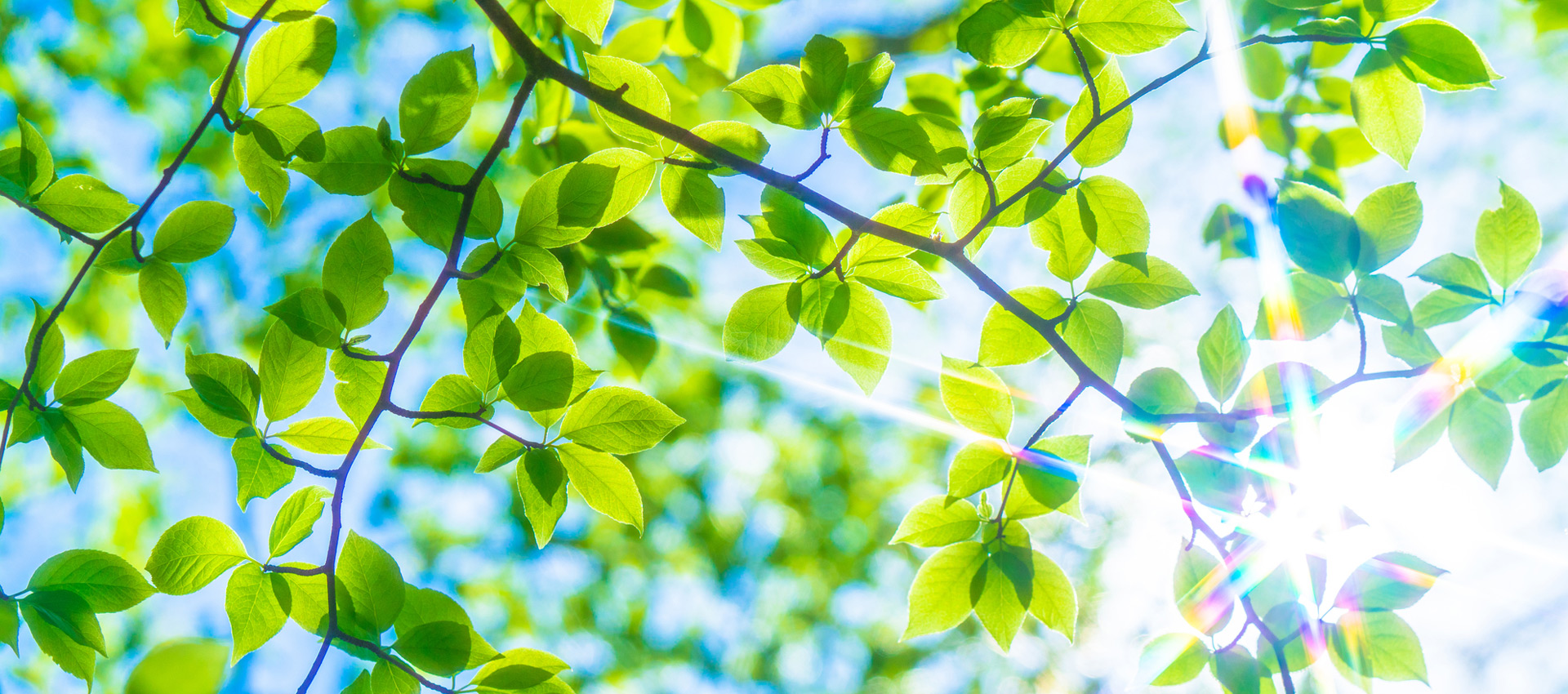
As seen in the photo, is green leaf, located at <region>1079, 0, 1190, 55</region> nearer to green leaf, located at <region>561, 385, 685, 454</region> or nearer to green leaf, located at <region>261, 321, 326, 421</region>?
green leaf, located at <region>561, 385, 685, 454</region>

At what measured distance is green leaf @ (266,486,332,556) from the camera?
2.40 ft

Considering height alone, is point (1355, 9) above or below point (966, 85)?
below

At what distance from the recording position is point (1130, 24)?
655 millimetres

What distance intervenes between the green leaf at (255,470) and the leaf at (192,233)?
8.3 inches

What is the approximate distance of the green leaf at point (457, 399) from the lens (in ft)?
2.41

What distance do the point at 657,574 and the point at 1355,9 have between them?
5697mm

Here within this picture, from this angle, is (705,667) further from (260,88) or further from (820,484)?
(260,88)

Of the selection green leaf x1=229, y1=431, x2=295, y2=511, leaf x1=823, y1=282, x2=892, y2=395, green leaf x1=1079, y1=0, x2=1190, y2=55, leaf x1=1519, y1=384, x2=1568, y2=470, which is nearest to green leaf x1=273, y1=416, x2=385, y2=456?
green leaf x1=229, y1=431, x2=295, y2=511

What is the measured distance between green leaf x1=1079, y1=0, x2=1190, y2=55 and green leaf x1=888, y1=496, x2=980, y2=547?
0.46 m

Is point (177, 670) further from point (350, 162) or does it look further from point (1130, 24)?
point (1130, 24)

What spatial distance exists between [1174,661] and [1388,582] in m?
0.21

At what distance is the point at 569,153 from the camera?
139cm

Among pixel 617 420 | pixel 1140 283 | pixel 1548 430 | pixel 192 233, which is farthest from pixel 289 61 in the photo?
pixel 1548 430

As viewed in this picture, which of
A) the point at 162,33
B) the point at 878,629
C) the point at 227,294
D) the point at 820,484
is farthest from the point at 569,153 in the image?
the point at 878,629
